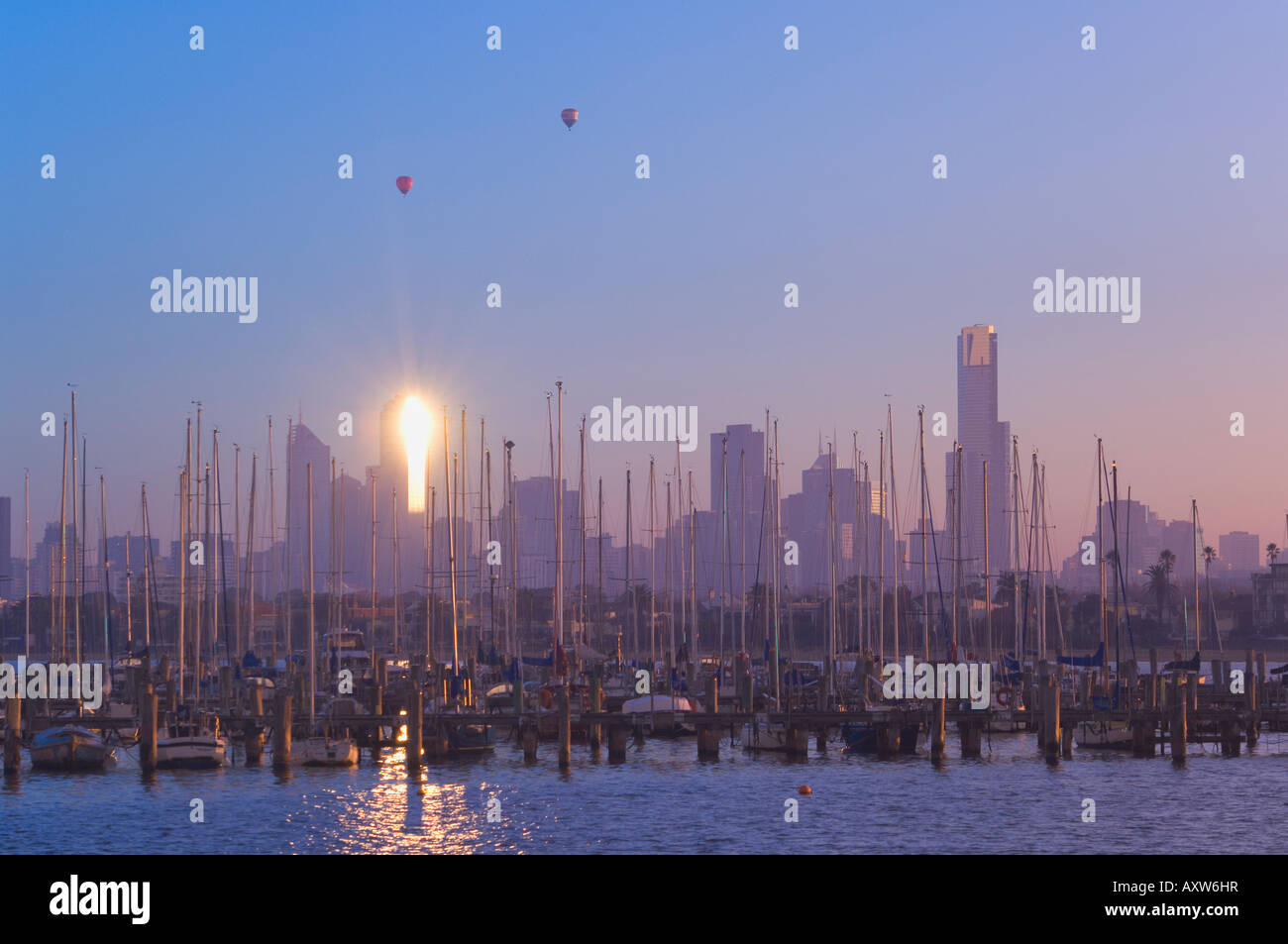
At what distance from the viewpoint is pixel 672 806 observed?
45469 mm

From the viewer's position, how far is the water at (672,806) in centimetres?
3925

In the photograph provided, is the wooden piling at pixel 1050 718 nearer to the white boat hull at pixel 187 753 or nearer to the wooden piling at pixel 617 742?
the wooden piling at pixel 617 742

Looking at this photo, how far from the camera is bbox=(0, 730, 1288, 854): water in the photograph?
39.2 meters

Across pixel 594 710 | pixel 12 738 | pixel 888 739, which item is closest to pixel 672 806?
pixel 888 739

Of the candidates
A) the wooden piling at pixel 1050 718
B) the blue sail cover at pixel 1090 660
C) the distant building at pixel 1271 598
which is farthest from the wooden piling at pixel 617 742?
the distant building at pixel 1271 598

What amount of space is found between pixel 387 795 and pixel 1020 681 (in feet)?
129

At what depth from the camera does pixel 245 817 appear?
141 ft

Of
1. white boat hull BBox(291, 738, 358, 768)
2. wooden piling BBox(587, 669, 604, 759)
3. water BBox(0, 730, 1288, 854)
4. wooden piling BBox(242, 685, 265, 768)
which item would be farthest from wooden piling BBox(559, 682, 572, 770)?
wooden piling BBox(242, 685, 265, 768)

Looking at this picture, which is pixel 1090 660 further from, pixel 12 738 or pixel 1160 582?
pixel 1160 582

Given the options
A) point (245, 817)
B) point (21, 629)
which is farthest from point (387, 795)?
point (21, 629)

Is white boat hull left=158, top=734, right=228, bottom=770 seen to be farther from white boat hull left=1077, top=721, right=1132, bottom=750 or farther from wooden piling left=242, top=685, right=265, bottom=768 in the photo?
white boat hull left=1077, top=721, right=1132, bottom=750
